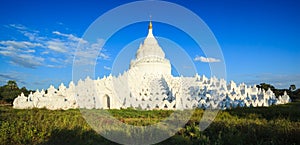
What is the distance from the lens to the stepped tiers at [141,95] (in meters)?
20.3

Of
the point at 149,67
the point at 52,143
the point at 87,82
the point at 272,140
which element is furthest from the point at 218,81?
the point at 52,143

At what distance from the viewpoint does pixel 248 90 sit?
24844mm

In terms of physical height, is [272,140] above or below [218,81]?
below

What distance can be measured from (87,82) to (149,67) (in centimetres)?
944

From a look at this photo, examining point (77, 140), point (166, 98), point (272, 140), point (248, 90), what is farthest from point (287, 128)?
point (248, 90)

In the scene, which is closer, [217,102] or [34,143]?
[34,143]

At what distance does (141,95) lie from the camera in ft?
73.9

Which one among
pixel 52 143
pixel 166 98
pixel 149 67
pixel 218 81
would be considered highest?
pixel 149 67

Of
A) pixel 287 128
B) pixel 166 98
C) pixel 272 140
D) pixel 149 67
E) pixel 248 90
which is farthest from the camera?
pixel 149 67

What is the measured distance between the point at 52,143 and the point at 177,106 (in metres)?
13.2

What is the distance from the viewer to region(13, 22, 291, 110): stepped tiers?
799 inches

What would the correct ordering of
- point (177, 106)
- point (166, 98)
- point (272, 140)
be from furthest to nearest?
point (166, 98) < point (177, 106) < point (272, 140)

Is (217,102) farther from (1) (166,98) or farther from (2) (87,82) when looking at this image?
(2) (87,82)

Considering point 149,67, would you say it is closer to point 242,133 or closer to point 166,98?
point 166,98
